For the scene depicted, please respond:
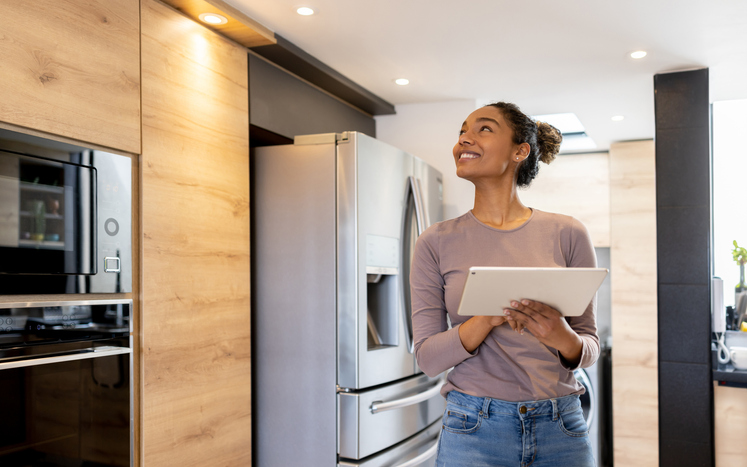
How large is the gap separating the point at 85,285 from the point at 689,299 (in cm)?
240

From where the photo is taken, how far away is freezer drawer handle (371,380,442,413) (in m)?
2.42

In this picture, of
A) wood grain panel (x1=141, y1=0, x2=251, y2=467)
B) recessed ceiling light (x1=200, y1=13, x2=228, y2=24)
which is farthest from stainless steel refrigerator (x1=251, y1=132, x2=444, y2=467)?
recessed ceiling light (x1=200, y1=13, x2=228, y2=24)

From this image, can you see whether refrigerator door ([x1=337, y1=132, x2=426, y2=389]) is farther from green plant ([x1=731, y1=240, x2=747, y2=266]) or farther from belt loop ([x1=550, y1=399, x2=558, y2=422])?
green plant ([x1=731, y1=240, x2=747, y2=266])

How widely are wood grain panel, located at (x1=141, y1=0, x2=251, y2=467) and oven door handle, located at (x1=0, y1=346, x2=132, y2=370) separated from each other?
10 cm

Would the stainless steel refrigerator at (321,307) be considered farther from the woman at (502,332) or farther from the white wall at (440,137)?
the woman at (502,332)

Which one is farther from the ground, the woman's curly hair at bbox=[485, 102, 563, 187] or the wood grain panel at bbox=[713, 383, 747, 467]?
the woman's curly hair at bbox=[485, 102, 563, 187]

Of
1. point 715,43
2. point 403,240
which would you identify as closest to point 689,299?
point 715,43

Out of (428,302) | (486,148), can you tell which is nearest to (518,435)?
(428,302)

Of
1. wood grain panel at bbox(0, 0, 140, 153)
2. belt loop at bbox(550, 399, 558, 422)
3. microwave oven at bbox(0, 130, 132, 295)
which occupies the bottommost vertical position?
belt loop at bbox(550, 399, 558, 422)

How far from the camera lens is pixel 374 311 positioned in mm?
2693

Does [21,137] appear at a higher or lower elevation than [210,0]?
lower

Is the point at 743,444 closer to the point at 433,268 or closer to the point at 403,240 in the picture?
the point at 403,240

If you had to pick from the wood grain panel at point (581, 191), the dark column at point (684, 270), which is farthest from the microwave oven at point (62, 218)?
the wood grain panel at point (581, 191)

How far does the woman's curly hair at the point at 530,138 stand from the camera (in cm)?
136
